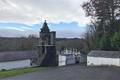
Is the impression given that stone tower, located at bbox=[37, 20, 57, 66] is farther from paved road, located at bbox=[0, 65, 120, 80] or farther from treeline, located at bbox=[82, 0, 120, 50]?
paved road, located at bbox=[0, 65, 120, 80]

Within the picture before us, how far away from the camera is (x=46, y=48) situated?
159 feet

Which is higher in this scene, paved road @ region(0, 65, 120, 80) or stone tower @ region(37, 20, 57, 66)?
stone tower @ region(37, 20, 57, 66)

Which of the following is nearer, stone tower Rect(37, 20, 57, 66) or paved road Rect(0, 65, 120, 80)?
paved road Rect(0, 65, 120, 80)

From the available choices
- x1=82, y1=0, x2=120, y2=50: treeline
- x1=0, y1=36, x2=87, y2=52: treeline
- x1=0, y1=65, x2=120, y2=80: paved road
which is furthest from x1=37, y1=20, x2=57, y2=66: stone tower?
x1=0, y1=36, x2=87, y2=52: treeline

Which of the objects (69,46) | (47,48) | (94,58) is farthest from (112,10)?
(69,46)

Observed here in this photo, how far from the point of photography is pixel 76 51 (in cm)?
6738

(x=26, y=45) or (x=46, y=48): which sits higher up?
(x=26, y=45)

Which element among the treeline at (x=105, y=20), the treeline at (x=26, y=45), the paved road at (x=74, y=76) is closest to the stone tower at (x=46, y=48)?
the treeline at (x=105, y=20)

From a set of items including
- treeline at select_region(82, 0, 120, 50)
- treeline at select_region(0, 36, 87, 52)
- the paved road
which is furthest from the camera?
treeline at select_region(0, 36, 87, 52)

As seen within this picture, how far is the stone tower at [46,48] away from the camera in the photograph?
47719 mm

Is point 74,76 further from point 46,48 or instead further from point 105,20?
point 105,20

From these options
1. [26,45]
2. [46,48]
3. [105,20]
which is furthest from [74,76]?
[26,45]

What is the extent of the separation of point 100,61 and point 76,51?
23.3 metres

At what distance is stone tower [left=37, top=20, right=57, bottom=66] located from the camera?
157 feet
